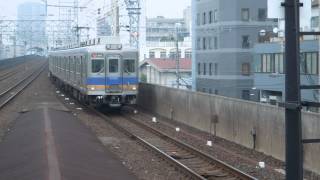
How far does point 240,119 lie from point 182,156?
248cm

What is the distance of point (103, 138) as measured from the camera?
16.3 m

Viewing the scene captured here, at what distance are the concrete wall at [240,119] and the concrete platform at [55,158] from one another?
392 cm

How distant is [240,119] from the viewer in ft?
48.2

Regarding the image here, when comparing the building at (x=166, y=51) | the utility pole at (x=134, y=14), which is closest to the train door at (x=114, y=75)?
the utility pole at (x=134, y=14)

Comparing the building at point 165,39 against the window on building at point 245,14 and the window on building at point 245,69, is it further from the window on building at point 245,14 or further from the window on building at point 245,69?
the window on building at point 245,69

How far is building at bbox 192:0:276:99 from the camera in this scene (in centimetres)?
4725

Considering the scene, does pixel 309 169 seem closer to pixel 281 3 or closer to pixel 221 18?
pixel 281 3

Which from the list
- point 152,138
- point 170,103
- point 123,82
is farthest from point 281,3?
point 123,82

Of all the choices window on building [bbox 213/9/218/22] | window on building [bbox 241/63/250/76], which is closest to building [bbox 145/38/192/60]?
window on building [bbox 213/9/218/22]

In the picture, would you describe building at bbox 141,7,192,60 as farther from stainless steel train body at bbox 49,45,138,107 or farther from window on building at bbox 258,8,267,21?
stainless steel train body at bbox 49,45,138,107

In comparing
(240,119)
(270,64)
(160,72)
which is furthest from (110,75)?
(160,72)

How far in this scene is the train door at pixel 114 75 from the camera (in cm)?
2294

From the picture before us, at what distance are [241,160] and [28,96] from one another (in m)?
22.2

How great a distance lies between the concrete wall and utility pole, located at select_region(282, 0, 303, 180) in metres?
7.20
